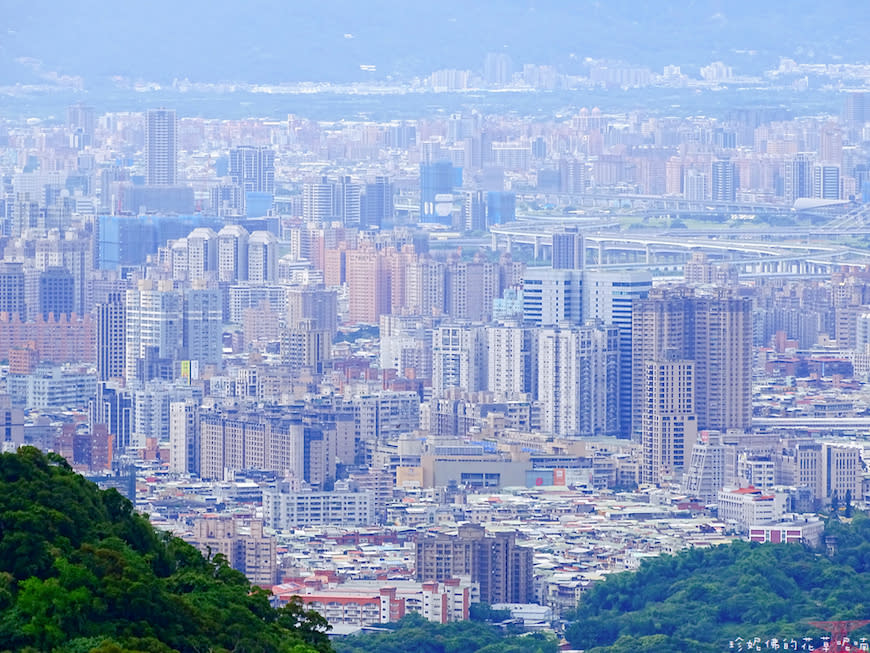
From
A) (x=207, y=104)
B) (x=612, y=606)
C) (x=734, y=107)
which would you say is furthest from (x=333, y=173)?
(x=612, y=606)

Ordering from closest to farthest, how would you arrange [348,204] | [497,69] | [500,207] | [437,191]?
[348,204] → [500,207] → [437,191] → [497,69]

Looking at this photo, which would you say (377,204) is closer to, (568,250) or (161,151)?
(161,151)

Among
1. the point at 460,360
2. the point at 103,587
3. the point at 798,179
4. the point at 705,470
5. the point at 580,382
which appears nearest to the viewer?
the point at 103,587

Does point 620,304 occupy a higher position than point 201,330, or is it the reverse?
point 620,304

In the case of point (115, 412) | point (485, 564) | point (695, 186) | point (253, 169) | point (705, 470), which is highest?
point (253, 169)

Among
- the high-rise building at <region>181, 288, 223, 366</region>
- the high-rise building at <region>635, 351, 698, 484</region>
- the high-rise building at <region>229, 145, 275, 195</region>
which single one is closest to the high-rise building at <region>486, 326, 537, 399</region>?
the high-rise building at <region>635, 351, 698, 484</region>

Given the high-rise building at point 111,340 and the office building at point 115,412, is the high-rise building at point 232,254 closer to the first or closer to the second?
the high-rise building at point 111,340

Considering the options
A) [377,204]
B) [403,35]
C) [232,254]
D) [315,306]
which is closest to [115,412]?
[315,306]

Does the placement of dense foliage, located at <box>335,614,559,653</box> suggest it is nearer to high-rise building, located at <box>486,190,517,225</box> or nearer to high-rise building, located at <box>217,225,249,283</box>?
high-rise building, located at <box>217,225,249,283</box>
